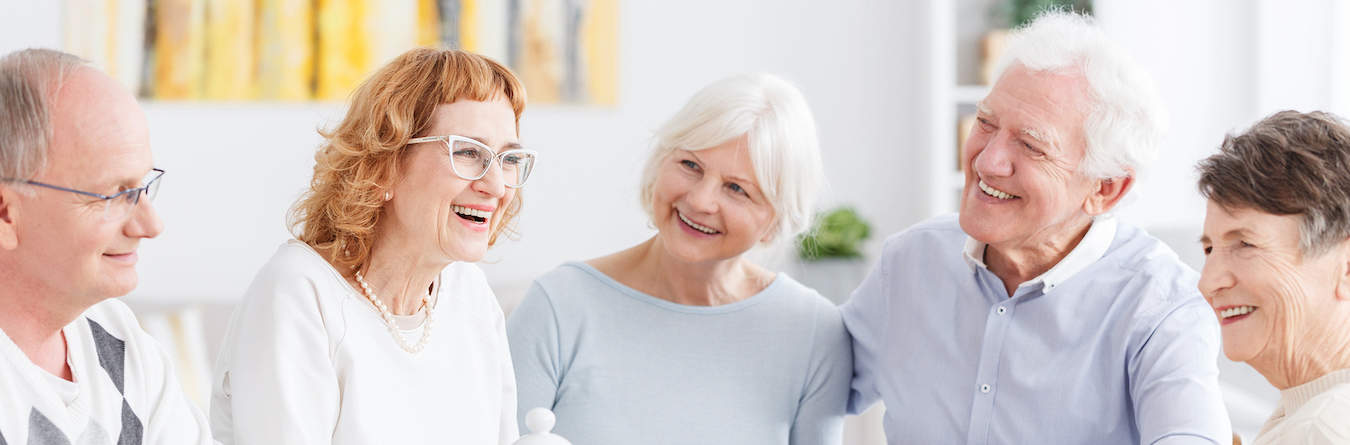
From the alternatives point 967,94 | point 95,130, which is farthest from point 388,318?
point 967,94

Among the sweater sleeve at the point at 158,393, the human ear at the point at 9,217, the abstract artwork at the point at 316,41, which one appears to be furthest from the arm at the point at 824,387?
the abstract artwork at the point at 316,41

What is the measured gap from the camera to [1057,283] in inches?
72.0

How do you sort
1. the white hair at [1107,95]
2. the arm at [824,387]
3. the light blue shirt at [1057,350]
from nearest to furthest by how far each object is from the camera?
the light blue shirt at [1057,350], the white hair at [1107,95], the arm at [824,387]

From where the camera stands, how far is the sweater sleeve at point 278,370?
4.63 ft

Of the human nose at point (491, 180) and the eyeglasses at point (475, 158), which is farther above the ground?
the eyeglasses at point (475, 158)

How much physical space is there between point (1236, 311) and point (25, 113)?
144 centimetres

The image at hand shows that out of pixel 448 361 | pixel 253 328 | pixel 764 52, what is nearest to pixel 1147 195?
pixel 764 52

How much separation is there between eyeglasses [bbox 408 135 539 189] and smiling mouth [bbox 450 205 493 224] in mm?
54

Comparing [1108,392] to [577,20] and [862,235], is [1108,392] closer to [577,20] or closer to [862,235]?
[862,235]

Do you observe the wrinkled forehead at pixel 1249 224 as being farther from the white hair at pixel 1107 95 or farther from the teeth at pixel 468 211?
the teeth at pixel 468 211

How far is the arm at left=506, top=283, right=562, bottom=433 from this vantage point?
199 cm

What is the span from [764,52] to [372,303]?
9.66ft

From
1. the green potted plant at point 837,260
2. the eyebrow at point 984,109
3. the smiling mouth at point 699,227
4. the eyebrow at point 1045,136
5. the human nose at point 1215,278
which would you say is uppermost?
the eyebrow at point 984,109

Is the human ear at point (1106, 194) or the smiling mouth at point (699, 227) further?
the smiling mouth at point (699, 227)
